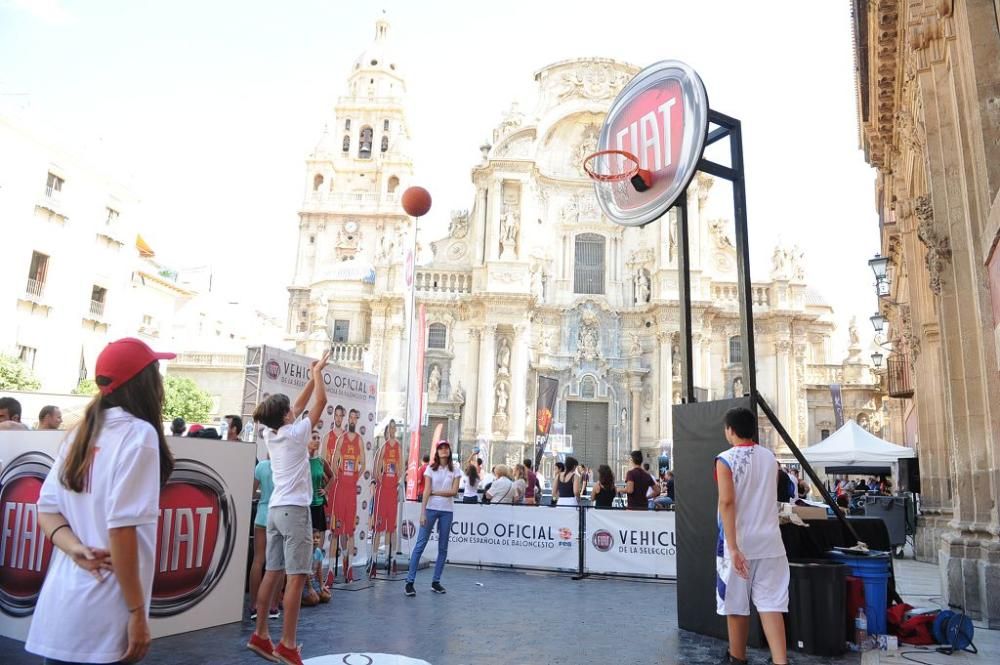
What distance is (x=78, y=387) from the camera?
2973 centimetres

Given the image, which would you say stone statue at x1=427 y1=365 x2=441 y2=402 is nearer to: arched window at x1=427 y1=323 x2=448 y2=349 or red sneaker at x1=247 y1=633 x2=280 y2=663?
arched window at x1=427 y1=323 x2=448 y2=349

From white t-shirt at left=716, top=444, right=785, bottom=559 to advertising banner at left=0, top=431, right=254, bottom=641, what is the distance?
4873 mm

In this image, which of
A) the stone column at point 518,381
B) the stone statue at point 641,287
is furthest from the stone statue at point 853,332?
the stone column at point 518,381

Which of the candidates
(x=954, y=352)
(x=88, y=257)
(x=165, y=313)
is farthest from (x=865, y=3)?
(x=165, y=313)

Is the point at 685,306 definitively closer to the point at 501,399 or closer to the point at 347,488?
the point at 347,488

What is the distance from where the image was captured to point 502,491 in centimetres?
1328

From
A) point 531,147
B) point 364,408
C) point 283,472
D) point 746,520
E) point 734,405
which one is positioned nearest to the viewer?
point 746,520

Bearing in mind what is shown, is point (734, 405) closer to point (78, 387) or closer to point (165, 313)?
point (78, 387)

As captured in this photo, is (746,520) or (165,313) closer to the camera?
(746,520)

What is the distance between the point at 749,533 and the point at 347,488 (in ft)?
21.3

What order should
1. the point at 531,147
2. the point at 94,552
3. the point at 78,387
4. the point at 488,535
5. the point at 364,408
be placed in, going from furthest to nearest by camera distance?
the point at 531,147
the point at 78,387
the point at 488,535
the point at 364,408
the point at 94,552

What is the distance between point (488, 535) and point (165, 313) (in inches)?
1423

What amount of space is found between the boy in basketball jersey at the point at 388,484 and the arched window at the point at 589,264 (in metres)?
25.3

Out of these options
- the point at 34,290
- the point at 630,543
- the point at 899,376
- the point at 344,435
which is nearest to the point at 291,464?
the point at 344,435
